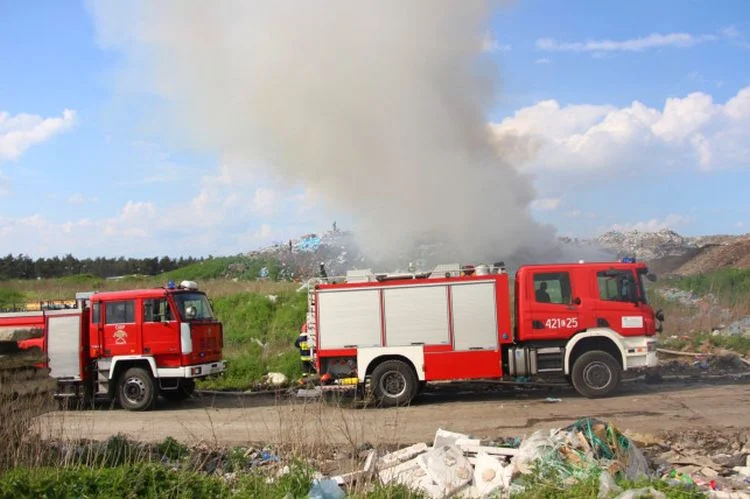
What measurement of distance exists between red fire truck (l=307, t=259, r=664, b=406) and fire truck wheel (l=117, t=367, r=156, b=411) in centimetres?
352

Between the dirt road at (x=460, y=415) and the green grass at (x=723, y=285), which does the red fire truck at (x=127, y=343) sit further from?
the green grass at (x=723, y=285)

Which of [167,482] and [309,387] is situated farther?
[309,387]

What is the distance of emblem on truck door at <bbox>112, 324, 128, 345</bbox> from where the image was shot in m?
13.6

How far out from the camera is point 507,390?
559 inches

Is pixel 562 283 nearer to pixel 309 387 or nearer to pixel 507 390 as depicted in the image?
pixel 507 390

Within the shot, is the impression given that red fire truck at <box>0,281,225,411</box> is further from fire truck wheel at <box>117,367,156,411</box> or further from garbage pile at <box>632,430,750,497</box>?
garbage pile at <box>632,430,750,497</box>

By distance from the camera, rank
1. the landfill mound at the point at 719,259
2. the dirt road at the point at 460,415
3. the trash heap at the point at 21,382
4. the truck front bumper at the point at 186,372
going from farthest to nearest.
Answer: the landfill mound at the point at 719,259
the truck front bumper at the point at 186,372
the dirt road at the point at 460,415
the trash heap at the point at 21,382

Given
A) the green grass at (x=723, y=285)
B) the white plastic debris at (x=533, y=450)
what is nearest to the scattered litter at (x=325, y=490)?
→ the white plastic debris at (x=533, y=450)

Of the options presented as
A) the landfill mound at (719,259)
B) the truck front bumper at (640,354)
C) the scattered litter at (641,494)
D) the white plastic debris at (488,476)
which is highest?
the landfill mound at (719,259)

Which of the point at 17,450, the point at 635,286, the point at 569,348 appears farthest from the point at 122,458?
the point at 635,286

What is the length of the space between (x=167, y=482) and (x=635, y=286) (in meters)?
9.59

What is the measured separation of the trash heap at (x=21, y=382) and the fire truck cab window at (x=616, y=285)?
9336 mm

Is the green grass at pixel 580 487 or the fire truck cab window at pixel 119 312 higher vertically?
the fire truck cab window at pixel 119 312

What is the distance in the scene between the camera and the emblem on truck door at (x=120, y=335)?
1357 cm
